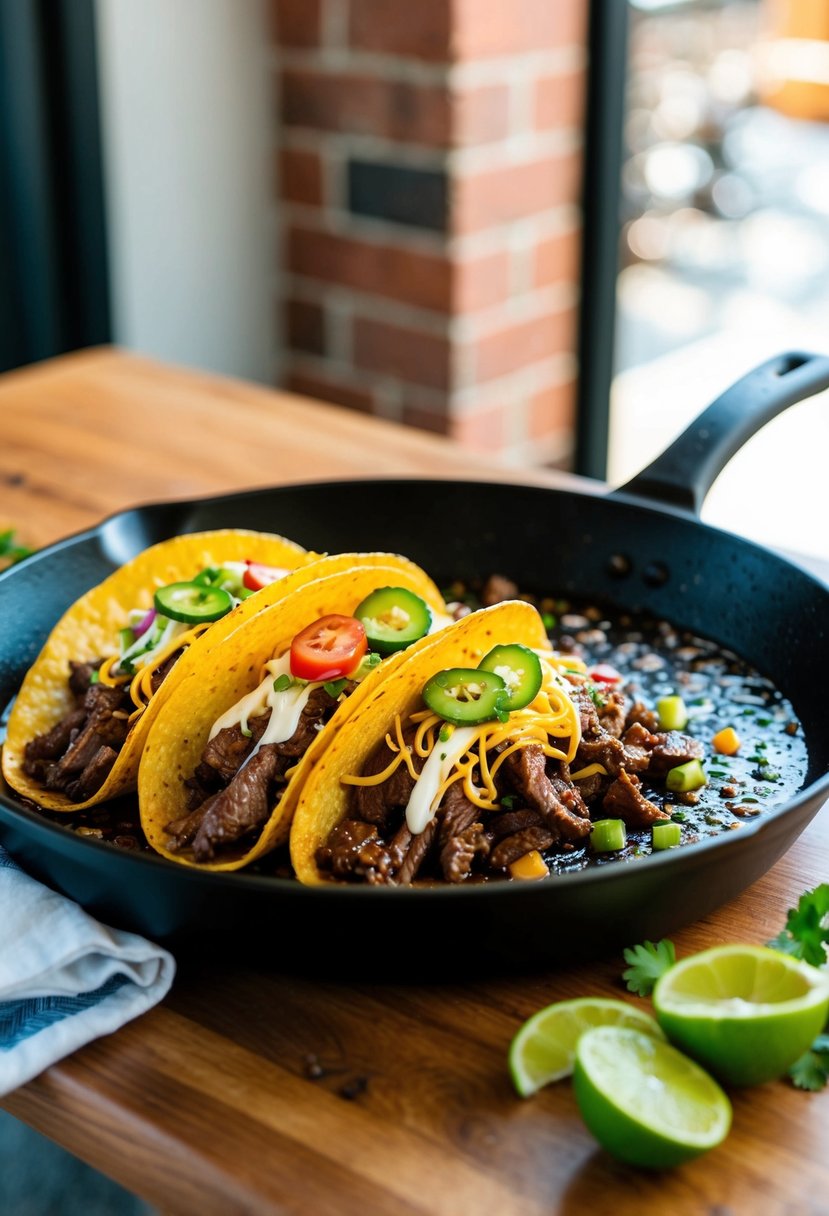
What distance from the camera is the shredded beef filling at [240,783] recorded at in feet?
5.10

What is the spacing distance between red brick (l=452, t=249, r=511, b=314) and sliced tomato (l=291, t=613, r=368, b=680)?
254cm

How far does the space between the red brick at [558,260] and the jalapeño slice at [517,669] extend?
9.39 ft

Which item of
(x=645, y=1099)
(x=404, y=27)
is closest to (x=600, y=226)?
(x=404, y=27)

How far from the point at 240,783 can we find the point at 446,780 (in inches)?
9.6

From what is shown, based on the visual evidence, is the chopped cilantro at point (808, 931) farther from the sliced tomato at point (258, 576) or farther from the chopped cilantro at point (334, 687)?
the sliced tomato at point (258, 576)

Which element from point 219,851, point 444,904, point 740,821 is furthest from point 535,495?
point 444,904

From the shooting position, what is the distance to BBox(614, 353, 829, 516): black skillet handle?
2281 mm

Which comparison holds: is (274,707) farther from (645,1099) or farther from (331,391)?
(331,391)

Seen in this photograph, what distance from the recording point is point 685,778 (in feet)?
5.62

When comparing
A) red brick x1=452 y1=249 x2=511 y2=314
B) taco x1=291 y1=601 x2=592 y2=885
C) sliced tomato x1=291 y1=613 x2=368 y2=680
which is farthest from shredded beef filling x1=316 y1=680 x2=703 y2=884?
red brick x1=452 y1=249 x2=511 y2=314

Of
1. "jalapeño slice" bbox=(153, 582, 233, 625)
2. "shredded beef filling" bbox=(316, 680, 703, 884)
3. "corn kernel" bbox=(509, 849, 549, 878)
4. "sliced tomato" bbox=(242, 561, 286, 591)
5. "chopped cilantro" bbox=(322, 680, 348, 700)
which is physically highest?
"jalapeño slice" bbox=(153, 582, 233, 625)

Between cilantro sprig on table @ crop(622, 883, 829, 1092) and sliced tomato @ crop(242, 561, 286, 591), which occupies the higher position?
sliced tomato @ crop(242, 561, 286, 591)

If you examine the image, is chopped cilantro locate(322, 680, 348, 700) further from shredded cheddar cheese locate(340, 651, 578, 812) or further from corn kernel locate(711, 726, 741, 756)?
corn kernel locate(711, 726, 741, 756)

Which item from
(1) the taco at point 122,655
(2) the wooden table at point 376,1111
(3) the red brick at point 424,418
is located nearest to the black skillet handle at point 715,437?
(1) the taco at point 122,655
